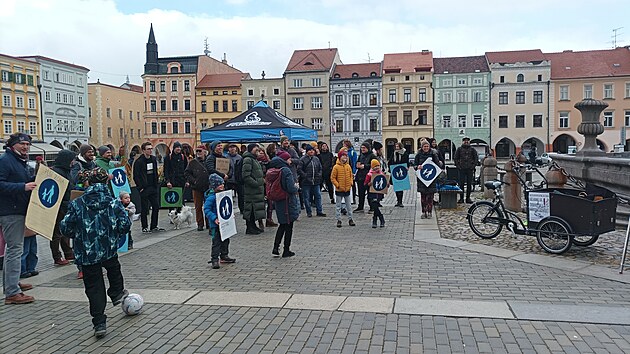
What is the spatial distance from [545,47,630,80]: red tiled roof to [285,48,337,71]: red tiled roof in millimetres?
26155

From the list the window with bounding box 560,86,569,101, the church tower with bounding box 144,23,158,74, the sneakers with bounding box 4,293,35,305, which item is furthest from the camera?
the church tower with bounding box 144,23,158,74

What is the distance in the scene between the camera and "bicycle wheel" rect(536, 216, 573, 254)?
8320 millimetres

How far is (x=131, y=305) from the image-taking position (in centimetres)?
591

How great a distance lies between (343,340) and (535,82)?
206ft

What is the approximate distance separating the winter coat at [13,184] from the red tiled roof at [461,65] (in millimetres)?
61173

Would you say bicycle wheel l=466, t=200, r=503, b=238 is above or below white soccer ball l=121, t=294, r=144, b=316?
above

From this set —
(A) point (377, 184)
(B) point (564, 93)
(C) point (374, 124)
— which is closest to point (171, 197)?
(A) point (377, 184)

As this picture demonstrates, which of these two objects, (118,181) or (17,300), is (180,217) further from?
(17,300)

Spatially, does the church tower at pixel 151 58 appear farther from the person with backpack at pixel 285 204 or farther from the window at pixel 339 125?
the person with backpack at pixel 285 204

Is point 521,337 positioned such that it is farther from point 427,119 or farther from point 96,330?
point 427,119

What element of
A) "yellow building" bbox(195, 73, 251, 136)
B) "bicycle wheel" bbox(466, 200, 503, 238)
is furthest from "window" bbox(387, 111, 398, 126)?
"bicycle wheel" bbox(466, 200, 503, 238)

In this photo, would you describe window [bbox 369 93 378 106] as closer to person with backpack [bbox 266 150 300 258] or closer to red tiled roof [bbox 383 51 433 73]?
red tiled roof [bbox 383 51 433 73]

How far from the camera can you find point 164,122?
245 ft

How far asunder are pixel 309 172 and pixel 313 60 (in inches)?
2203
